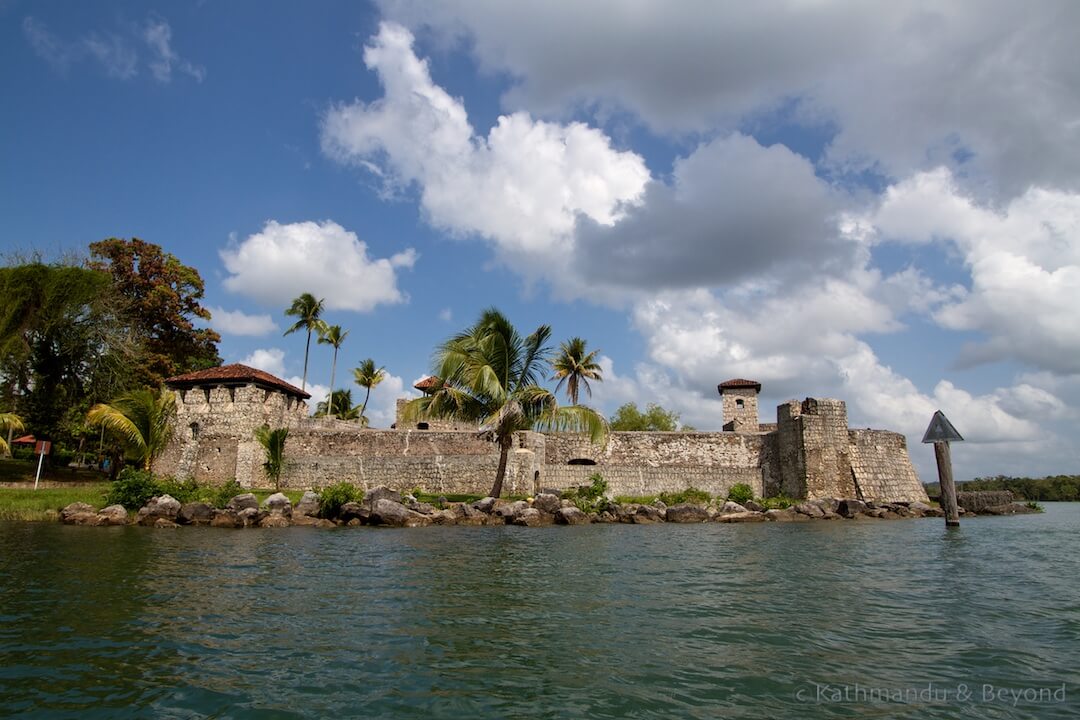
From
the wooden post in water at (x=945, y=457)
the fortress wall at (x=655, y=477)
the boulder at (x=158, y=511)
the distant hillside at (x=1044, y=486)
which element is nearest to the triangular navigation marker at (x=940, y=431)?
the wooden post in water at (x=945, y=457)

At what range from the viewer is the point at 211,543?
50.0 feet

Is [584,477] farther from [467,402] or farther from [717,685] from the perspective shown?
[717,685]

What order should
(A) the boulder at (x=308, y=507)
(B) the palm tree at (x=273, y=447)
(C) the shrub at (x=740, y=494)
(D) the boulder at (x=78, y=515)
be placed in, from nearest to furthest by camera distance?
(D) the boulder at (x=78, y=515)
(A) the boulder at (x=308, y=507)
(B) the palm tree at (x=273, y=447)
(C) the shrub at (x=740, y=494)

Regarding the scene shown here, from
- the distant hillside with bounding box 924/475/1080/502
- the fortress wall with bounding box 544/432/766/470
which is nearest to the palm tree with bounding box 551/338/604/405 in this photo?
the fortress wall with bounding box 544/432/766/470

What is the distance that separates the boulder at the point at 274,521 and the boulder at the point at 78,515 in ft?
15.5

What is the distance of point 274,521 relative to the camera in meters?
20.3

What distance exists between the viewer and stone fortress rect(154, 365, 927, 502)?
29984 mm

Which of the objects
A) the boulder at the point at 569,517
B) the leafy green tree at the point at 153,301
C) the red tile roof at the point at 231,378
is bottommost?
the boulder at the point at 569,517

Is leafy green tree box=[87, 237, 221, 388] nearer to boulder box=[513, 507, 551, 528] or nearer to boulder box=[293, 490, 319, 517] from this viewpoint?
boulder box=[293, 490, 319, 517]

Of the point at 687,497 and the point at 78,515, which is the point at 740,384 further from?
the point at 78,515

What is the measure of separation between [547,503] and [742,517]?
7.85 meters

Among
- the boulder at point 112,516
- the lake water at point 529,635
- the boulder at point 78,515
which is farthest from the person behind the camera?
the boulder at point 112,516

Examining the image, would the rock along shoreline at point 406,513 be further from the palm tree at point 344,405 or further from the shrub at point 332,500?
the palm tree at point 344,405

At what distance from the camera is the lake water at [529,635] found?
5.00 m
